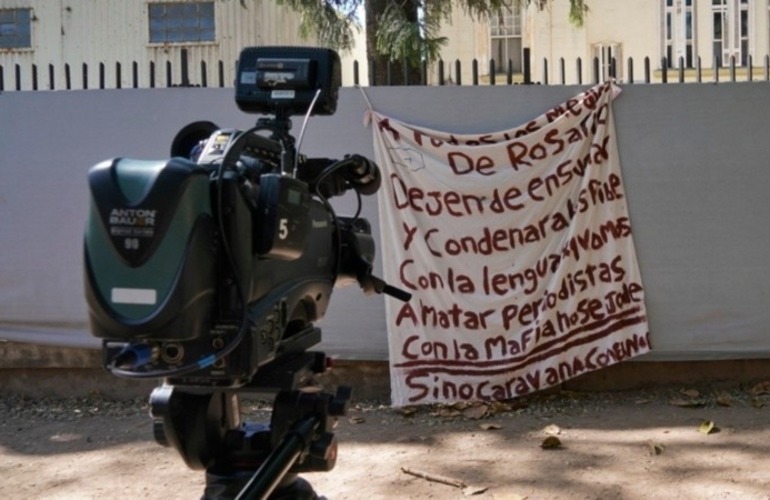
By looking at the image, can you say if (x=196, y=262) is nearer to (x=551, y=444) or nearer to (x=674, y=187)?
(x=551, y=444)

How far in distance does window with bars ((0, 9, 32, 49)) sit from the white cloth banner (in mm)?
13594

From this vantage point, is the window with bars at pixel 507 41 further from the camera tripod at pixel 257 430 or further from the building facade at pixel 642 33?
the camera tripod at pixel 257 430

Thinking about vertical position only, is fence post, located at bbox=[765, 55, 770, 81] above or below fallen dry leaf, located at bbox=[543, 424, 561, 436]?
above

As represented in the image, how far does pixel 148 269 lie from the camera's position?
1.90 m

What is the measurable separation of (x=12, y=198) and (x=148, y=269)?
489 centimetres

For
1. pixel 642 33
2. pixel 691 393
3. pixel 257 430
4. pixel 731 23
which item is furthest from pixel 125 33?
pixel 257 430

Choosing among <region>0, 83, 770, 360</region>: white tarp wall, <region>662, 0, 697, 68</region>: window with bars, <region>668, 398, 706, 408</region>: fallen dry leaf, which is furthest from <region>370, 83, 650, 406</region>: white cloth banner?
<region>662, 0, 697, 68</region>: window with bars

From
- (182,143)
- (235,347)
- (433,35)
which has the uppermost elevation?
(433,35)

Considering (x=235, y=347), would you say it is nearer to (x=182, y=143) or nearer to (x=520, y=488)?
(x=182, y=143)

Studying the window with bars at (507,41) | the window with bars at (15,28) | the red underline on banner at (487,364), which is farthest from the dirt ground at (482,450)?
the window with bars at (507,41)

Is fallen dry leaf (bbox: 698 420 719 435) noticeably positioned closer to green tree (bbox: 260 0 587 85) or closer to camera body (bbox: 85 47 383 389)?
green tree (bbox: 260 0 587 85)

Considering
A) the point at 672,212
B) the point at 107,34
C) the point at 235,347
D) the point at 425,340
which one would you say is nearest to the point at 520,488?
the point at 425,340

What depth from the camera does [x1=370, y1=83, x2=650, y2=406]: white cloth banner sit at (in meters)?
6.01


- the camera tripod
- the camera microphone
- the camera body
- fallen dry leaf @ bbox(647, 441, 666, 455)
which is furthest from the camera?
fallen dry leaf @ bbox(647, 441, 666, 455)
